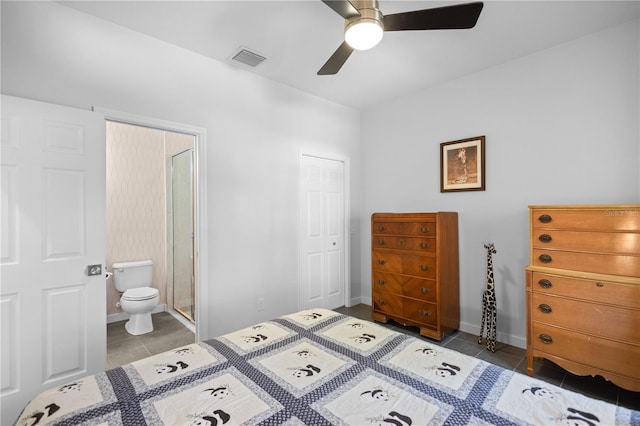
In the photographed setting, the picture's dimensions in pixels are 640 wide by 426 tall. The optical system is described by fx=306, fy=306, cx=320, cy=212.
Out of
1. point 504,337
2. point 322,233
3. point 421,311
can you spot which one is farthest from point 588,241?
point 322,233

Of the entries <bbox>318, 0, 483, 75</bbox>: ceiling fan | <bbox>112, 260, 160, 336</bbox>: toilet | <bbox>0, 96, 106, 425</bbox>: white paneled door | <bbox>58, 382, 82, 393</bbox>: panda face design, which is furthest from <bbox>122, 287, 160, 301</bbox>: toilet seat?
<bbox>318, 0, 483, 75</bbox>: ceiling fan

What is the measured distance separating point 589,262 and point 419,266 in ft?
4.43

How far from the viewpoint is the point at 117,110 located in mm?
2385

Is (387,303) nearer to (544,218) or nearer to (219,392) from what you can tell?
(544,218)

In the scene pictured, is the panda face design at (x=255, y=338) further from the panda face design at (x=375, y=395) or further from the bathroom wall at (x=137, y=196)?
the bathroom wall at (x=137, y=196)

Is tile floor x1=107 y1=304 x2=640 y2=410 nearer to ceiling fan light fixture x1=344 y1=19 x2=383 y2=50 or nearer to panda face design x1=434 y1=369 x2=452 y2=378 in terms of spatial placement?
panda face design x1=434 y1=369 x2=452 y2=378

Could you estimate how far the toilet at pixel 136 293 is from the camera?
3.25m

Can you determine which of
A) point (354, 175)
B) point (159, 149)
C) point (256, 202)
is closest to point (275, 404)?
point (256, 202)

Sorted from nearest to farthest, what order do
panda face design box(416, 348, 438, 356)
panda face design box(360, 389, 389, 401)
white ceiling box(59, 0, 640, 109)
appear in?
panda face design box(360, 389, 389, 401)
panda face design box(416, 348, 438, 356)
white ceiling box(59, 0, 640, 109)

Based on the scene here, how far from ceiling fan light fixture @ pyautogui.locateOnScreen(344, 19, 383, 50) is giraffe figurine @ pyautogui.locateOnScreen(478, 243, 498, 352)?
7.49ft

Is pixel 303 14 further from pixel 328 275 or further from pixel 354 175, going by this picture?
pixel 328 275

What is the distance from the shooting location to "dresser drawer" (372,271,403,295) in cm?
339

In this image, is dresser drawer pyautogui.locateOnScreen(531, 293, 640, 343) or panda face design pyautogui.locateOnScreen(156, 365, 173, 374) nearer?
panda face design pyautogui.locateOnScreen(156, 365, 173, 374)

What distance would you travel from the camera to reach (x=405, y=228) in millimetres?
3324
